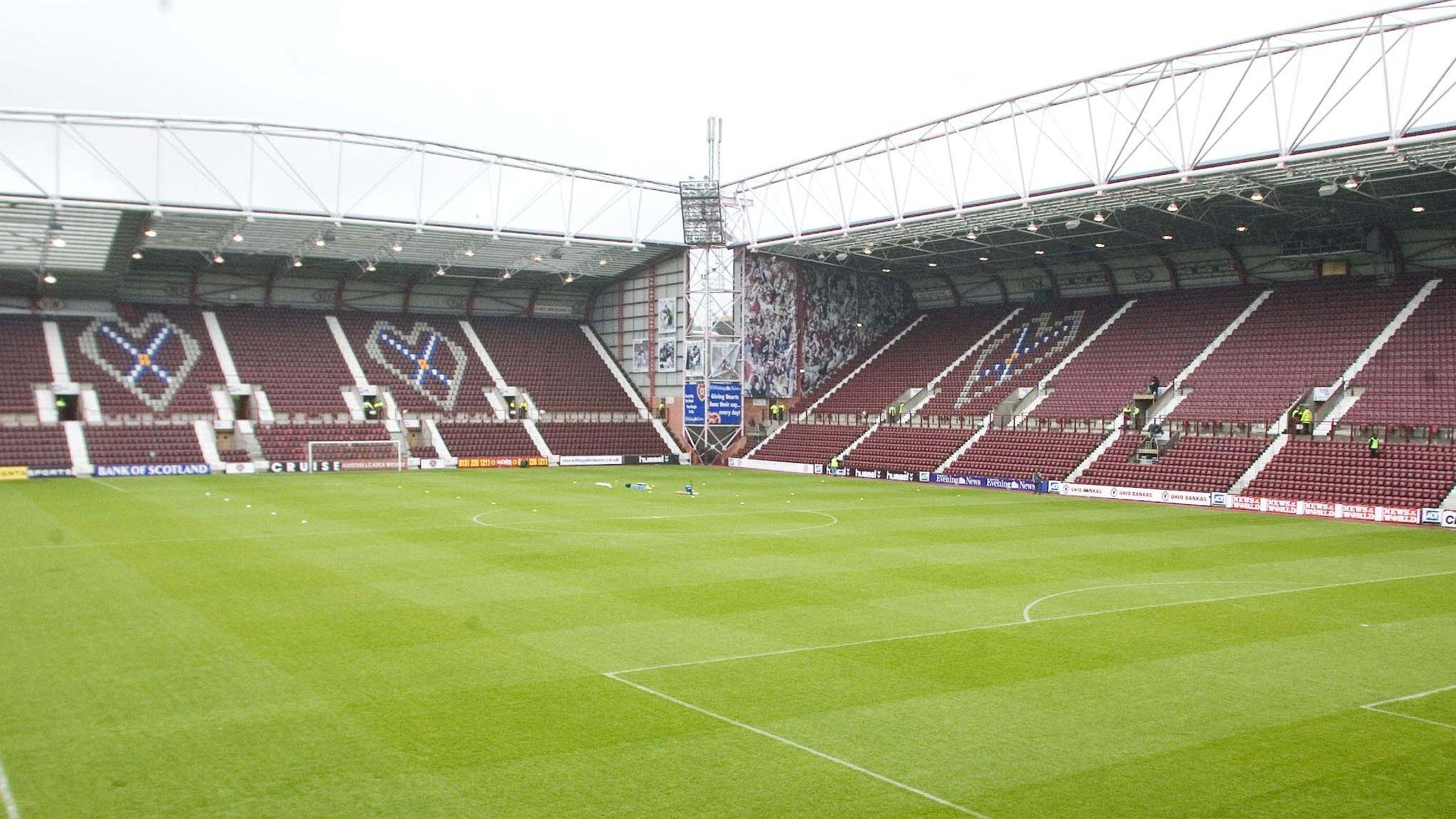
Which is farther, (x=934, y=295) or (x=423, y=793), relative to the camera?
(x=934, y=295)

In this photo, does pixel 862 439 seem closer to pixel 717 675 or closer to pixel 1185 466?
pixel 1185 466

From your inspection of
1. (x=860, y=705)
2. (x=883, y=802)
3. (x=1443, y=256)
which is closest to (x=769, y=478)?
(x=1443, y=256)

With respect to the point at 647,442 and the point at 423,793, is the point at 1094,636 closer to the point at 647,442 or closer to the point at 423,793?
the point at 423,793

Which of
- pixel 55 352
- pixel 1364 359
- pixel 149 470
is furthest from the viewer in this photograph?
pixel 55 352

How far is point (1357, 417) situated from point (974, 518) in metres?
15.8

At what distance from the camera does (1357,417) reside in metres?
35.9

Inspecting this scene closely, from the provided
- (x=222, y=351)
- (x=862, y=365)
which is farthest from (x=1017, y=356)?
(x=222, y=351)

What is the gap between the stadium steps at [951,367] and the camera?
51.5 m

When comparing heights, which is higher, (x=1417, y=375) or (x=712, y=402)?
(x=1417, y=375)

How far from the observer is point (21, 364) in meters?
45.8

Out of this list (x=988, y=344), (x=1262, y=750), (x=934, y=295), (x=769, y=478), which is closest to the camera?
(x=1262, y=750)

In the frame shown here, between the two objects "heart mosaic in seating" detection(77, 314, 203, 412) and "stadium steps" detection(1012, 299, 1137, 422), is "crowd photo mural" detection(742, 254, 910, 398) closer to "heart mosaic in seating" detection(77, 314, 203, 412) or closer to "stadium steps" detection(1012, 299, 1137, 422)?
"stadium steps" detection(1012, 299, 1137, 422)

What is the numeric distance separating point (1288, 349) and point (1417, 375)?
5.19 meters

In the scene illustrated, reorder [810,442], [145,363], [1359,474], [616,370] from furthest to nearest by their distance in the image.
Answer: [616,370]
[810,442]
[145,363]
[1359,474]
